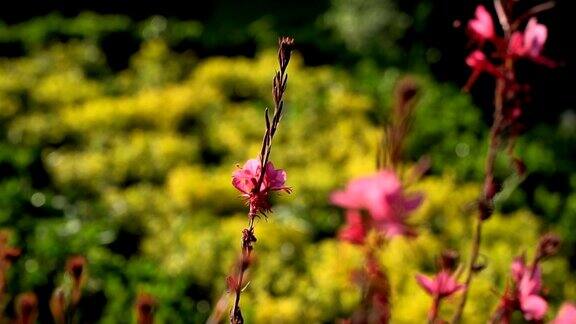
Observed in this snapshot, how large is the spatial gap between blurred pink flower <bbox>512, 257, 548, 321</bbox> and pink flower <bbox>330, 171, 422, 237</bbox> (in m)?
0.31

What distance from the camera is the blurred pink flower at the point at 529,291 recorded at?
1.13 m

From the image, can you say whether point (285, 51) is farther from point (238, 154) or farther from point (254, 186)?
point (238, 154)

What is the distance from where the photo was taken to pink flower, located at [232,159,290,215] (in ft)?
3.00

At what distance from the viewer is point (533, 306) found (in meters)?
1.14

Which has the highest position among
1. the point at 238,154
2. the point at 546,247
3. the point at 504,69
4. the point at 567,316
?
the point at 504,69

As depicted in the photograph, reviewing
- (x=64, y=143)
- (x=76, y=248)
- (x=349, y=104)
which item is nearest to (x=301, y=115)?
(x=349, y=104)

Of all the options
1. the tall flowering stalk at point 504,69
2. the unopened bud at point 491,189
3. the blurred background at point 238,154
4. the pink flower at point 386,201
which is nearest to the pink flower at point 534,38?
the tall flowering stalk at point 504,69

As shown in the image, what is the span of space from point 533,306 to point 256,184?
1.45 feet

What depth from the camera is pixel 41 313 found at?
3080 mm

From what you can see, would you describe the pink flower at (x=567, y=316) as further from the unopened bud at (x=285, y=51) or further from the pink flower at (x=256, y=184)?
the unopened bud at (x=285, y=51)

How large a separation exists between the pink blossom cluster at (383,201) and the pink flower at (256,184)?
0.23ft

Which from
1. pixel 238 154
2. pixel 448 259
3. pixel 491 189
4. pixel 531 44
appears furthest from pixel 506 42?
pixel 238 154

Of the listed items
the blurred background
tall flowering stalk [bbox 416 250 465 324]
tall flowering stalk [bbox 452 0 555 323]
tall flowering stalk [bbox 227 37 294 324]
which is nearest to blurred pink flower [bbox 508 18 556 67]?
tall flowering stalk [bbox 452 0 555 323]

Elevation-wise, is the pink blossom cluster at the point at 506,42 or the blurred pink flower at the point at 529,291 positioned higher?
the pink blossom cluster at the point at 506,42
